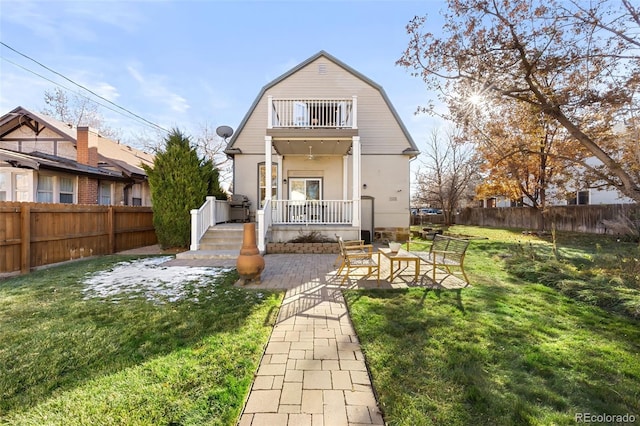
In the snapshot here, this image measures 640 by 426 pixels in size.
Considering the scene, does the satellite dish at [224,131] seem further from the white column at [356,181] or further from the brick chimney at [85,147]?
the brick chimney at [85,147]

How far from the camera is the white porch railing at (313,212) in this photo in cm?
961

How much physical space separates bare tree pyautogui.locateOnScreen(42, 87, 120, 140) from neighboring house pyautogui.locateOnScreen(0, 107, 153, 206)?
25.3ft

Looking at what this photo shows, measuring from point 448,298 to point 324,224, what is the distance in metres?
5.47

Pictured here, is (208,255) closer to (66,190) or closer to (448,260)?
(448,260)

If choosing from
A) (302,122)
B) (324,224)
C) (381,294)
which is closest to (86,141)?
(302,122)

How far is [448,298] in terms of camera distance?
176 inches

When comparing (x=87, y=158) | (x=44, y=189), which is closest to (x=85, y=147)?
(x=87, y=158)

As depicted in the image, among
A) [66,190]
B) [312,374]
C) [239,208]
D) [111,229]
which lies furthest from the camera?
[239,208]

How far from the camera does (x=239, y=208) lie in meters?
11.8

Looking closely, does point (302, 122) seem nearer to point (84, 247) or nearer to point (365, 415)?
point (84, 247)

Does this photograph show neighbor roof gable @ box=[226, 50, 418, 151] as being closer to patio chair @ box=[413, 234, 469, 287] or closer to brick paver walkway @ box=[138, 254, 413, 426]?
patio chair @ box=[413, 234, 469, 287]

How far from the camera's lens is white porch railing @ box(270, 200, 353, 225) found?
961 cm

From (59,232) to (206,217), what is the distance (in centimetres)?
374

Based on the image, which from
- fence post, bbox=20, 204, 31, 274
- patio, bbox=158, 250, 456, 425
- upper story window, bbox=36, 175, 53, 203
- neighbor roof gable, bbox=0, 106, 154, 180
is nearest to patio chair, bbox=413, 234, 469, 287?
patio, bbox=158, 250, 456, 425
